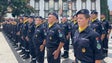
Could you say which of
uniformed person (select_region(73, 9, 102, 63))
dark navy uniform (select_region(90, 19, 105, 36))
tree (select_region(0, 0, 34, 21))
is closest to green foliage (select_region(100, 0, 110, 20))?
tree (select_region(0, 0, 34, 21))

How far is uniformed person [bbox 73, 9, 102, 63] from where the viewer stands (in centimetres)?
495

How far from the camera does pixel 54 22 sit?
25.5ft

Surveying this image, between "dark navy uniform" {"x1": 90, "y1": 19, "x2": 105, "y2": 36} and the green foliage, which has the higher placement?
"dark navy uniform" {"x1": 90, "y1": 19, "x2": 105, "y2": 36}

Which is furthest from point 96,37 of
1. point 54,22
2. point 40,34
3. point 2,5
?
point 2,5

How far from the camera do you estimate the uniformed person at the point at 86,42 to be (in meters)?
4.95

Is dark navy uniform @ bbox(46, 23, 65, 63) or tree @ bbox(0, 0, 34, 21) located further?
tree @ bbox(0, 0, 34, 21)

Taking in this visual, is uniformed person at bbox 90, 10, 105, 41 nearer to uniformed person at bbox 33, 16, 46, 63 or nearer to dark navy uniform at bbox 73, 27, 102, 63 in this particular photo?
uniformed person at bbox 33, 16, 46, 63

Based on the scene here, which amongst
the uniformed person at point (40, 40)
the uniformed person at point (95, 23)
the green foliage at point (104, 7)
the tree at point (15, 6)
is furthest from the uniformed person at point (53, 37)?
the green foliage at point (104, 7)

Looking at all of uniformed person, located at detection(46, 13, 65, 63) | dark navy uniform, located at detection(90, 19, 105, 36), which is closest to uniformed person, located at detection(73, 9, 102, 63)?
uniformed person, located at detection(46, 13, 65, 63)

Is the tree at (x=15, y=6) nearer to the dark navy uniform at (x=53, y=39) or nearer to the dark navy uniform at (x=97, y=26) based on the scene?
the dark navy uniform at (x=97, y=26)

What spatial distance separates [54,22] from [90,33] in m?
2.82

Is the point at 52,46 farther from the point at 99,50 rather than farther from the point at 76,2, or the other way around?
the point at 76,2

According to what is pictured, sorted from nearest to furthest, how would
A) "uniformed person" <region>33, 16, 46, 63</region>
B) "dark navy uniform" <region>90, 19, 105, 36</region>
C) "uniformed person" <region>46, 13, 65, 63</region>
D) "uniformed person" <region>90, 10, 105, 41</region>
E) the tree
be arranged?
"uniformed person" <region>46, 13, 65, 63</region> → "uniformed person" <region>33, 16, 46, 63</region> → "uniformed person" <region>90, 10, 105, 41</region> → "dark navy uniform" <region>90, 19, 105, 36</region> → the tree

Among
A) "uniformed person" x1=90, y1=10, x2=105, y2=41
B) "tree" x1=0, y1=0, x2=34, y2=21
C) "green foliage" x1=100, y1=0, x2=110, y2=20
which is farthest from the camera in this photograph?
"green foliage" x1=100, y1=0, x2=110, y2=20
